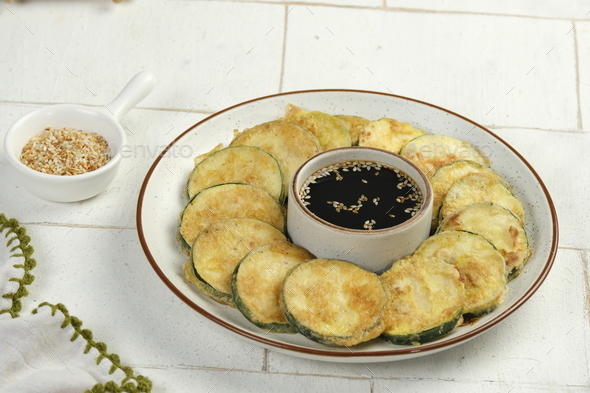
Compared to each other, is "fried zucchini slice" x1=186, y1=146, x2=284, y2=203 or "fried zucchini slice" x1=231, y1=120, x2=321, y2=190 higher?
"fried zucchini slice" x1=231, y1=120, x2=321, y2=190

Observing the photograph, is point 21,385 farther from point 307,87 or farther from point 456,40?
point 456,40

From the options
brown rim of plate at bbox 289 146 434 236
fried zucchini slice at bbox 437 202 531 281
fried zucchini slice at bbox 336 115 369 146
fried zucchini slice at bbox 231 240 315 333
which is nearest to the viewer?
fried zucchini slice at bbox 231 240 315 333

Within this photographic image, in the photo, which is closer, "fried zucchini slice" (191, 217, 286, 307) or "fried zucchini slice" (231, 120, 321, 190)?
"fried zucchini slice" (191, 217, 286, 307)

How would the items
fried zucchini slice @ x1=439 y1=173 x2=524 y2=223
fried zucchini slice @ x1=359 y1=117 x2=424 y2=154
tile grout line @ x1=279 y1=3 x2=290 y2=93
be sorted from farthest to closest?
1. tile grout line @ x1=279 y1=3 x2=290 y2=93
2. fried zucchini slice @ x1=359 y1=117 x2=424 y2=154
3. fried zucchini slice @ x1=439 y1=173 x2=524 y2=223

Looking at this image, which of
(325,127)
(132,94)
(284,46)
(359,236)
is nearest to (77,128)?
(132,94)

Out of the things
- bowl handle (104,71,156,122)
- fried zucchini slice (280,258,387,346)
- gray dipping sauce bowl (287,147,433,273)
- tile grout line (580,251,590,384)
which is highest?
bowl handle (104,71,156,122)

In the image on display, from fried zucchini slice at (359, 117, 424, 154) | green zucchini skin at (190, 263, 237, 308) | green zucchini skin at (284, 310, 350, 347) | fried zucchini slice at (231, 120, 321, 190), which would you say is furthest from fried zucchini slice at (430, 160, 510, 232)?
green zucchini skin at (190, 263, 237, 308)

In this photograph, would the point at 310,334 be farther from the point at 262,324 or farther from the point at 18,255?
the point at 18,255

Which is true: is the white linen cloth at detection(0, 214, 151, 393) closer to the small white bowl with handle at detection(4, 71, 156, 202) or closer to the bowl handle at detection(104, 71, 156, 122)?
the small white bowl with handle at detection(4, 71, 156, 202)
